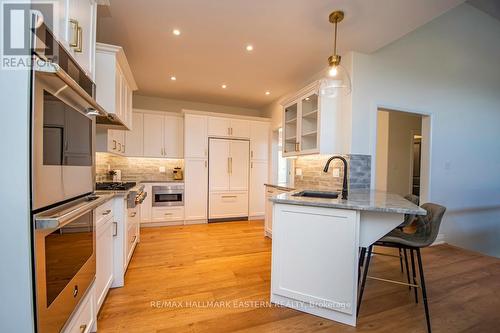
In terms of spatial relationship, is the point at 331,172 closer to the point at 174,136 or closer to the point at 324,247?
the point at 324,247

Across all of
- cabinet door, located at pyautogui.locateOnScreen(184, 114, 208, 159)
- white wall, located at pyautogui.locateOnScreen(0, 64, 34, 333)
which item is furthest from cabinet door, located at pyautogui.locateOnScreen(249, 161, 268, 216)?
white wall, located at pyautogui.locateOnScreen(0, 64, 34, 333)

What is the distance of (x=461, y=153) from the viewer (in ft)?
11.8

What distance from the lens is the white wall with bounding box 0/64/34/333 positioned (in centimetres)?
82

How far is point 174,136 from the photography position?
4652 mm

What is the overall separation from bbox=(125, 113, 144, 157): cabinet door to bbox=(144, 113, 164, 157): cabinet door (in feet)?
0.24

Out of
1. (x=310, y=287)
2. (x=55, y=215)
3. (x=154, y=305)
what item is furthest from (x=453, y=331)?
(x=55, y=215)

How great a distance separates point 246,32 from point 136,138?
3094 mm

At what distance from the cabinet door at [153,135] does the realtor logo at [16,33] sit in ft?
12.5

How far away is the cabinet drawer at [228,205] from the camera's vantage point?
4.65m

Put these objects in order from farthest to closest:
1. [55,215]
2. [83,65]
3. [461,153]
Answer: [461,153], [83,65], [55,215]

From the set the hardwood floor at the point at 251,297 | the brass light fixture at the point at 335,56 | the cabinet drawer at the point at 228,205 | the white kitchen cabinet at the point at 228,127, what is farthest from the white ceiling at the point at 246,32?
the hardwood floor at the point at 251,297

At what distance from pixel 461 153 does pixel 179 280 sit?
4.61 m

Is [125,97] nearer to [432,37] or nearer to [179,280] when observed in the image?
[179,280]

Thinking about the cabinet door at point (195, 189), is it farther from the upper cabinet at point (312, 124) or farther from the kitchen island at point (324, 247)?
the kitchen island at point (324, 247)
